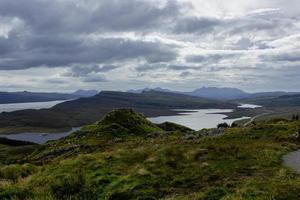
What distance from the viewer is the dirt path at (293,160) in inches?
1022

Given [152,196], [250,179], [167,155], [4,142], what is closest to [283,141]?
[167,155]

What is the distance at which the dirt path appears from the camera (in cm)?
2595

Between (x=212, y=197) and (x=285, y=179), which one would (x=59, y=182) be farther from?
(x=285, y=179)

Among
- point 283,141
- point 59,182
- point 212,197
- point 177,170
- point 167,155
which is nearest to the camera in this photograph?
point 212,197

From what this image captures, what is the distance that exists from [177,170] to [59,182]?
7.72 meters

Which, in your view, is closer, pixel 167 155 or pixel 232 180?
pixel 232 180

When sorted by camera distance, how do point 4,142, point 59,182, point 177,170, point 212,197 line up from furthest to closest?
1. point 4,142
2. point 177,170
3. point 59,182
4. point 212,197

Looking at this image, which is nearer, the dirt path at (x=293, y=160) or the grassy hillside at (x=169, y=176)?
the grassy hillside at (x=169, y=176)

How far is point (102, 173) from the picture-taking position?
27250 millimetres

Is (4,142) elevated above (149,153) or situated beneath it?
situated beneath

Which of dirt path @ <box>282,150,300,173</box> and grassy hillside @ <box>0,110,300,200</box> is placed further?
dirt path @ <box>282,150,300,173</box>

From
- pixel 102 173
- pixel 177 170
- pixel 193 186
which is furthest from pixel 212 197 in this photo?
pixel 102 173

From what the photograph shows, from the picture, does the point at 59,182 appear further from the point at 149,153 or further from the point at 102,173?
the point at 149,153

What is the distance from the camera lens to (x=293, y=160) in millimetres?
28578
